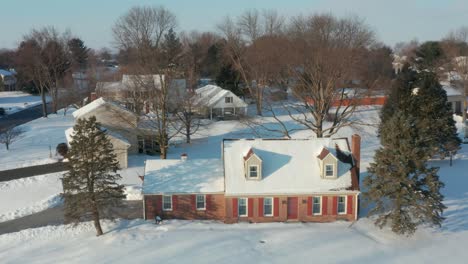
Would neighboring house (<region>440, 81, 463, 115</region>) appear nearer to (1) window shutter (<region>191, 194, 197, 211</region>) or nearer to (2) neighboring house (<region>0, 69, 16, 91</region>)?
(1) window shutter (<region>191, 194, 197, 211</region>)

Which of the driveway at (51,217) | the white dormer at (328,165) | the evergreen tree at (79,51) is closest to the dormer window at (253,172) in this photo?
the white dormer at (328,165)

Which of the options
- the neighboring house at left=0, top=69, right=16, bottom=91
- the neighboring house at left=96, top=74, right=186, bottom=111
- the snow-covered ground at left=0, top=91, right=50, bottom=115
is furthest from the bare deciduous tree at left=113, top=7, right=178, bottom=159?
the neighboring house at left=0, top=69, right=16, bottom=91

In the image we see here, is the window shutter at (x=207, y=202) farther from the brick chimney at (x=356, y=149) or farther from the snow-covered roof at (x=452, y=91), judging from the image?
the snow-covered roof at (x=452, y=91)

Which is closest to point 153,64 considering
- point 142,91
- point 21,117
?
point 142,91

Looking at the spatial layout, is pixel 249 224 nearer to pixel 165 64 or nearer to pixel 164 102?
pixel 164 102

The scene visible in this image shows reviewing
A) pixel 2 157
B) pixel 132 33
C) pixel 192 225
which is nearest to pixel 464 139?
pixel 192 225
